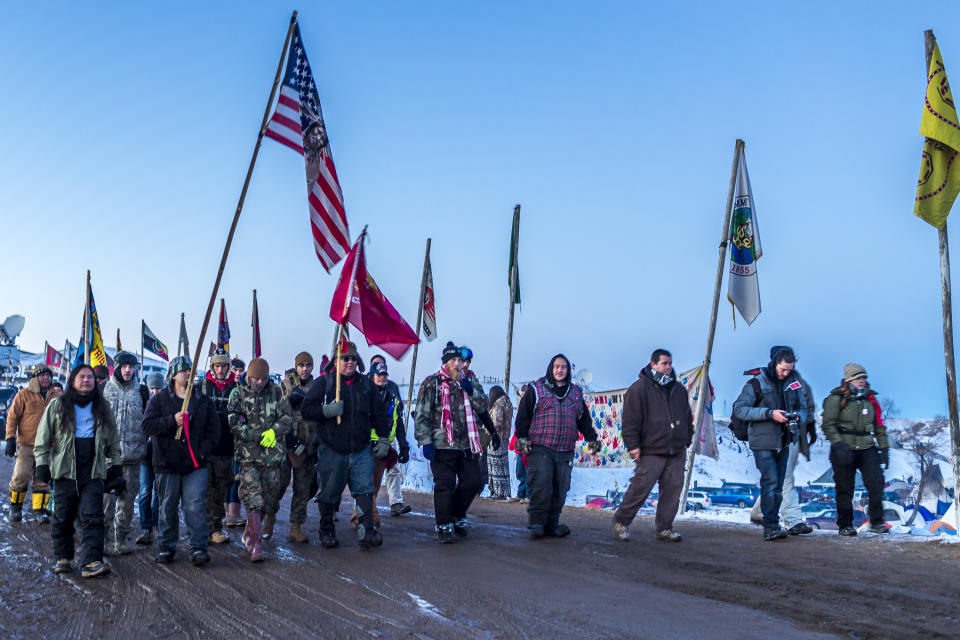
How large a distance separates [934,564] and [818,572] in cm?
112

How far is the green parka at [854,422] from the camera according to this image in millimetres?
8727

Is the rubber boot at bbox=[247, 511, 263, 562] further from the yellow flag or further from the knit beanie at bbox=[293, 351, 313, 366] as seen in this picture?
the yellow flag

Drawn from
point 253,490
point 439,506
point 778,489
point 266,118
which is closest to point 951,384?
point 778,489

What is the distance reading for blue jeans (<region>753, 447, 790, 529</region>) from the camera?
835cm

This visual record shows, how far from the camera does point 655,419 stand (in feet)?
27.5

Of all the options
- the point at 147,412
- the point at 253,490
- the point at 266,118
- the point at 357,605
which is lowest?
the point at 357,605

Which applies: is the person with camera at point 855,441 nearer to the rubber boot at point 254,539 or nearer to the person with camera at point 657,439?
the person with camera at point 657,439

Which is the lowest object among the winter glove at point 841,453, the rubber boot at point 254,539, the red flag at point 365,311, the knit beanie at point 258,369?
the rubber boot at point 254,539

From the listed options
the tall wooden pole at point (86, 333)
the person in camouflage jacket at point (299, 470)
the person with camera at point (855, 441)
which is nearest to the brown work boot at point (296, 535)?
the person in camouflage jacket at point (299, 470)

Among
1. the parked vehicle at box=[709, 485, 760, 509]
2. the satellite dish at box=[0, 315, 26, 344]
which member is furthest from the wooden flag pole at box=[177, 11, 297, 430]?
the satellite dish at box=[0, 315, 26, 344]

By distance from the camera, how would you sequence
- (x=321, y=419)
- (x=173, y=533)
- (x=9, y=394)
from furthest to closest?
(x=9, y=394), (x=321, y=419), (x=173, y=533)

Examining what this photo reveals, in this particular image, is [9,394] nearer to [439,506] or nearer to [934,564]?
[439,506]

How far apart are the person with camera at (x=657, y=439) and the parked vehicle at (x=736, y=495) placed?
8862 mm

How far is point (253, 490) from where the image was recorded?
24.1 ft
